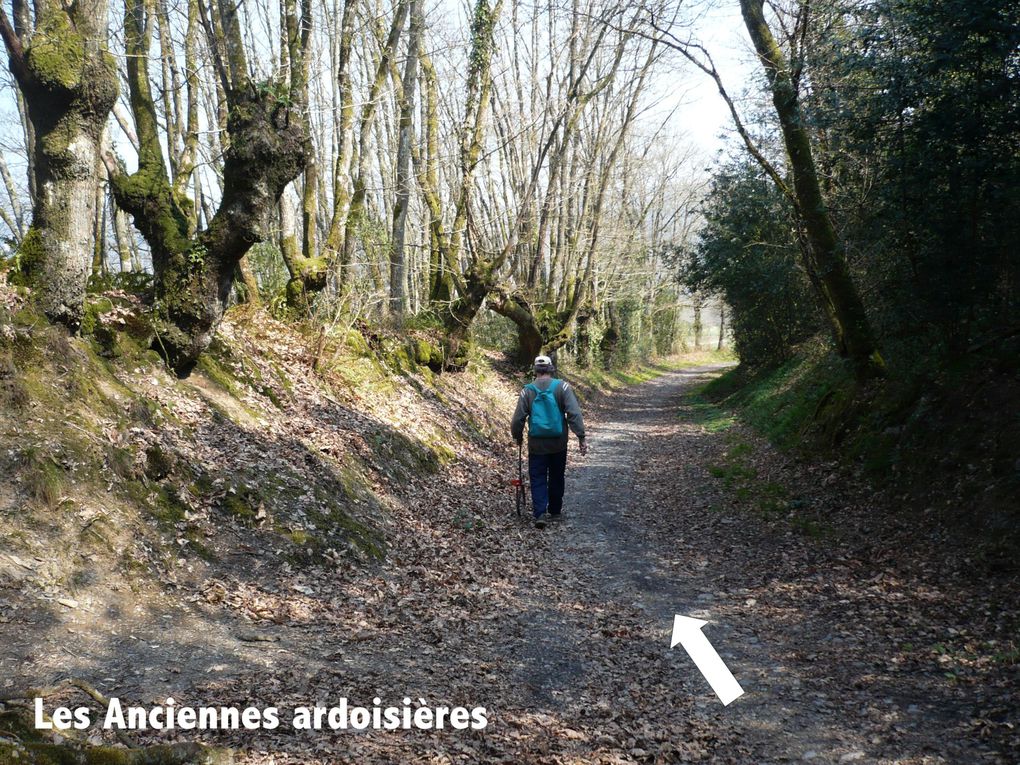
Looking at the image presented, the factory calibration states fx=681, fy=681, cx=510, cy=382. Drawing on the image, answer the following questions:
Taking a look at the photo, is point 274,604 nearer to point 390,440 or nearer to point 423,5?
point 390,440

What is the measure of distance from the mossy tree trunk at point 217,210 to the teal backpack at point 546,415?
4.49 meters

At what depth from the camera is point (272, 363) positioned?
436 inches

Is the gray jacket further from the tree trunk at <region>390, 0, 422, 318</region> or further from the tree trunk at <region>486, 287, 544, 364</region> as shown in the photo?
the tree trunk at <region>486, 287, 544, 364</region>

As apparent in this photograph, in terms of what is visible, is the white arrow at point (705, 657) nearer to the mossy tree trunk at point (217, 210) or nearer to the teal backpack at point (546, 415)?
the teal backpack at point (546, 415)

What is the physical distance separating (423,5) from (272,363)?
969 cm

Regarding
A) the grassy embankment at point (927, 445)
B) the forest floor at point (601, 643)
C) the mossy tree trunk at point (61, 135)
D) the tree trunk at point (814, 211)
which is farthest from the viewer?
the tree trunk at point (814, 211)

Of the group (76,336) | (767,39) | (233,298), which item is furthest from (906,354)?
(233,298)

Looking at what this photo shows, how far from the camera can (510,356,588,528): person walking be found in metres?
10.1

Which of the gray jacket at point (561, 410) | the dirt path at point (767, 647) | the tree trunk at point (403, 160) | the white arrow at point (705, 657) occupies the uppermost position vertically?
the tree trunk at point (403, 160)

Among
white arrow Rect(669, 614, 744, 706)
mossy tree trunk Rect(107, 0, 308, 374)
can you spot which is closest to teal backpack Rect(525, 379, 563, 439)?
white arrow Rect(669, 614, 744, 706)

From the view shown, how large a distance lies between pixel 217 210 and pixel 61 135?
1.99 metres

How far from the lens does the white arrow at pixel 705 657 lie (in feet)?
16.7

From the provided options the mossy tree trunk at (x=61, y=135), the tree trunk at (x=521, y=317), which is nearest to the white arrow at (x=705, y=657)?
the mossy tree trunk at (x=61, y=135)

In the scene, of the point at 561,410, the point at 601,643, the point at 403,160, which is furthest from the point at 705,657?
the point at 403,160
